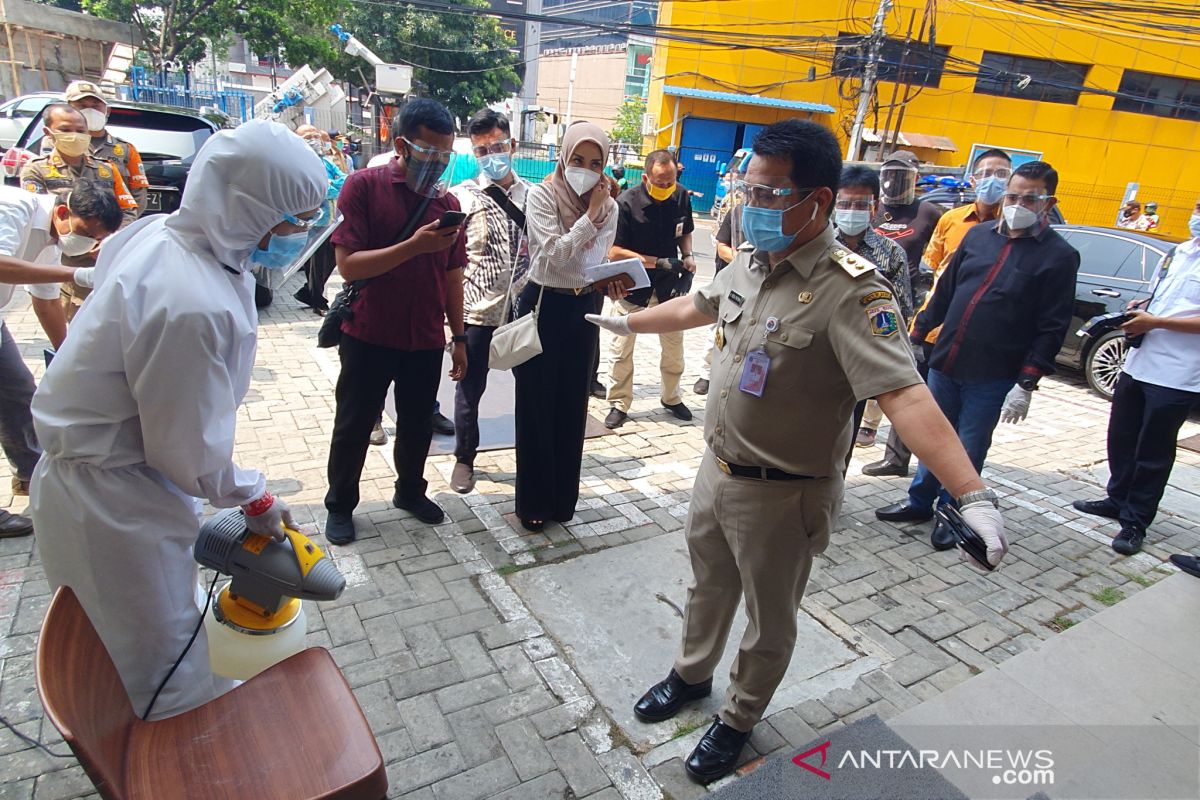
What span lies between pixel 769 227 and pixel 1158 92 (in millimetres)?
29925

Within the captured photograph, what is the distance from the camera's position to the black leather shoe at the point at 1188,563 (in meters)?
3.83

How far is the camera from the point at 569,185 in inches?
130

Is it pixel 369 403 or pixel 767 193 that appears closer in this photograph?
pixel 767 193

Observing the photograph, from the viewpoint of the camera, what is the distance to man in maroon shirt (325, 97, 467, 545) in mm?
3041

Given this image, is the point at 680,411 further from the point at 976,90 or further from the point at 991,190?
the point at 976,90

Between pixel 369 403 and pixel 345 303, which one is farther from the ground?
pixel 345 303

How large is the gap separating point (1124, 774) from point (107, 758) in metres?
3.07

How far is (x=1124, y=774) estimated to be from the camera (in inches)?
96.9

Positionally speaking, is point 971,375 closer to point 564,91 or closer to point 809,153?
point 809,153

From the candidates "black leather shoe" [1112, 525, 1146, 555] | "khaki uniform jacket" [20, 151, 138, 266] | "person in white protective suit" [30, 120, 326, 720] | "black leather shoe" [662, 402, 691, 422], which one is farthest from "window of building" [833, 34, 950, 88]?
"person in white protective suit" [30, 120, 326, 720]

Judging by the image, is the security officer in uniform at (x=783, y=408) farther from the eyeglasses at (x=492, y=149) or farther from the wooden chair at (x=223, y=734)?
the eyeglasses at (x=492, y=149)

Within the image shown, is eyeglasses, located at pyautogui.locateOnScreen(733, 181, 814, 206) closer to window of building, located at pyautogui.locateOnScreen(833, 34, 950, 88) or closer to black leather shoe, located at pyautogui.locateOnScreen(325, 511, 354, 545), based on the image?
black leather shoe, located at pyautogui.locateOnScreen(325, 511, 354, 545)

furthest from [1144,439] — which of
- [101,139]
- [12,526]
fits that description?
[101,139]

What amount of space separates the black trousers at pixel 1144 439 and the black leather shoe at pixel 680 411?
108 inches
